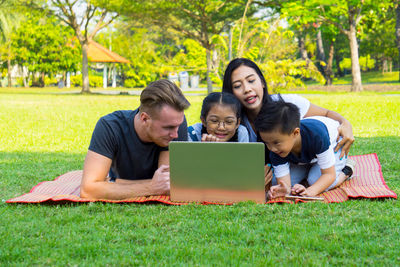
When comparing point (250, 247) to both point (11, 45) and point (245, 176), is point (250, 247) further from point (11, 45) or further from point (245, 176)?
point (11, 45)

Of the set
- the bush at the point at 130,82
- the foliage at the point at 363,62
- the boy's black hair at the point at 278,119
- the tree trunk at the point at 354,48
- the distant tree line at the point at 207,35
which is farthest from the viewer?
the foliage at the point at 363,62

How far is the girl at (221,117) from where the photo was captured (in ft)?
13.4

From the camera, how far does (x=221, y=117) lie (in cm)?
410

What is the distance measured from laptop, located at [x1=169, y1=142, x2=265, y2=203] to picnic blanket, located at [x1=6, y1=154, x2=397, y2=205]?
15 centimetres

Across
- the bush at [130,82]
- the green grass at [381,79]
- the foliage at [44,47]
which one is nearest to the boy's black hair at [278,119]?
the green grass at [381,79]

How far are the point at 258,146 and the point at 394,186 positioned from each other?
1.71 meters

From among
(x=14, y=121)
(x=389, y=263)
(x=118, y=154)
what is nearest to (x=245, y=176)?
(x=118, y=154)

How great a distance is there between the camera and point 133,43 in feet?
124

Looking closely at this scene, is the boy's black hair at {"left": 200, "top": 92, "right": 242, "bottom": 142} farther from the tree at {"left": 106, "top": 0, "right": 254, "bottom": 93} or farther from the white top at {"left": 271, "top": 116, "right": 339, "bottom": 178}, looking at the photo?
the tree at {"left": 106, "top": 0, "right": 254, "bottom": 93}

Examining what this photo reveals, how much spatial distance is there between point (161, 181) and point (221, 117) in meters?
0.79

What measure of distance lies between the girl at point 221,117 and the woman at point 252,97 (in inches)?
7.7

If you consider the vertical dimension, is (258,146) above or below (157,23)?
below

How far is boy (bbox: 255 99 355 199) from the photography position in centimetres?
366

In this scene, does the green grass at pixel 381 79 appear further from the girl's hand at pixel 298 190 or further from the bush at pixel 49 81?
the girl's hand at pixel 298 190
